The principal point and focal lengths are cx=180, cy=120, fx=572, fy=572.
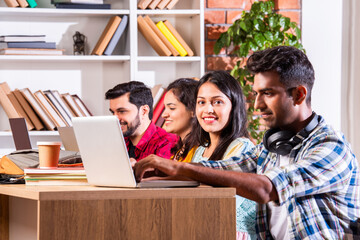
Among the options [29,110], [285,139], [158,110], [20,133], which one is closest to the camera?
[285,139]

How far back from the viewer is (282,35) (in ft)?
11.3

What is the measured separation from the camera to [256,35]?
11.3 ft

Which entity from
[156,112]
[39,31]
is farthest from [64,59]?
[156,112]

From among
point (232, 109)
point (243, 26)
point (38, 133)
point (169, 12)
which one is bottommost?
point (38, 133)

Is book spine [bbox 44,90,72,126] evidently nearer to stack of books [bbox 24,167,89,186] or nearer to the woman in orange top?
the woman in orange top

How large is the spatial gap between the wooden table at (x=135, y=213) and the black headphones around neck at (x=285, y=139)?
34cm

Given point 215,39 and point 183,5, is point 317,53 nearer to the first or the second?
point 215,39

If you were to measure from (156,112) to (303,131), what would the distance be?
2.21 m

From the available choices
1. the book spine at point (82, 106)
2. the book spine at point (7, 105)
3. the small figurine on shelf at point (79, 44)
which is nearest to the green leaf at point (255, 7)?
the small figurine on shelf at point (79, 44)

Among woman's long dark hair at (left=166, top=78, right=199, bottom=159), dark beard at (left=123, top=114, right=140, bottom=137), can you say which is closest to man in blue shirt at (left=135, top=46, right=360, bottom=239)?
woman's long dark hair at (left=166, top=78, right=199, bottom=159)

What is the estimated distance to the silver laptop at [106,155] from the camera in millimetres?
1201

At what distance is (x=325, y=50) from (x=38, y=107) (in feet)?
6.09

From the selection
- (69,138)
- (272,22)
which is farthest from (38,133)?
(272,22)

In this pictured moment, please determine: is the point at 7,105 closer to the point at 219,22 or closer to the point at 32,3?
the point at 32,3
